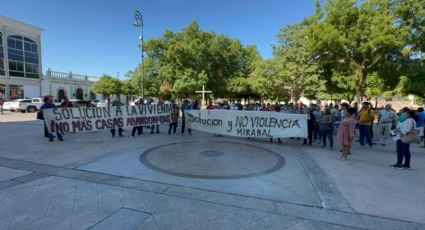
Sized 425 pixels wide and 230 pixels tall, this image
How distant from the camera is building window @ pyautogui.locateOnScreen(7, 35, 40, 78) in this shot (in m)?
35.9

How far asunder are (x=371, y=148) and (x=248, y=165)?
568 cm

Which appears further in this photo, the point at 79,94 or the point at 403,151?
the point at 79,94

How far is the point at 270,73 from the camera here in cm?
2591

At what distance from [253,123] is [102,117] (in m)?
6.26

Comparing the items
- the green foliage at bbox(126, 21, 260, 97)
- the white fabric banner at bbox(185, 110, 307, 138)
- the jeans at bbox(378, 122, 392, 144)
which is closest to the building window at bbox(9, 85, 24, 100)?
the green foliage at bbox(126, 21, 260, 97)

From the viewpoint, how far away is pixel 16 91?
36500mm

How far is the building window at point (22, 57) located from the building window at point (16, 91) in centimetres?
182

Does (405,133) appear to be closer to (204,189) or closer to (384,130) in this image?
(384,130)

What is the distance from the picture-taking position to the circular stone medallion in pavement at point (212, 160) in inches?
225

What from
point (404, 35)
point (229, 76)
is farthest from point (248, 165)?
point (229, 76)

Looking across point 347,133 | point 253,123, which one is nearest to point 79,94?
point 253,123

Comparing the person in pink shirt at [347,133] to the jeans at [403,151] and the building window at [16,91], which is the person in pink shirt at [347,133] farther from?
the building window at [16,91]

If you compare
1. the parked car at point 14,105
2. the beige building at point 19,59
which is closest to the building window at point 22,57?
the beige building at point 19,59

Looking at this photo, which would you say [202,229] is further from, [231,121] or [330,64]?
[330,64]
